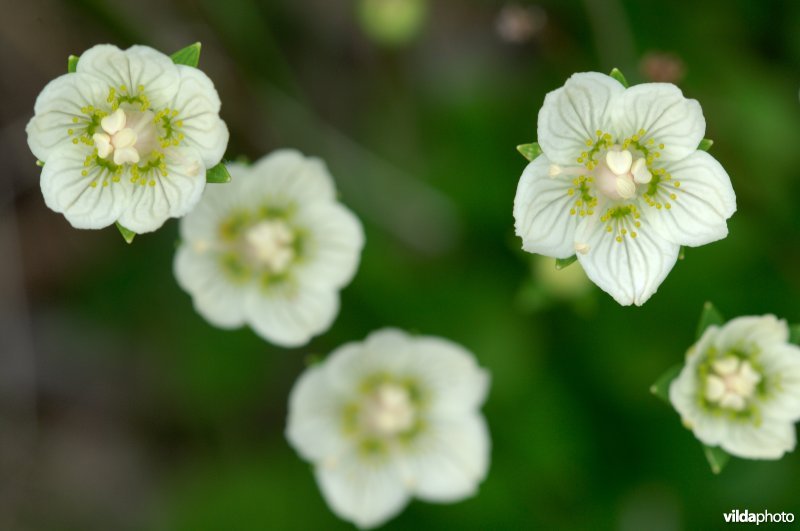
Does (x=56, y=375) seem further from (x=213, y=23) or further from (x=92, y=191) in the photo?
(x=92, y=191)

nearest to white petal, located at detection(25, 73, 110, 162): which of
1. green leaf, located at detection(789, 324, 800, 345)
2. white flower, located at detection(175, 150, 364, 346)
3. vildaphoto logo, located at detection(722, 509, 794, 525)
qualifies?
white flower, located at detection(175, 150, 364, 346)

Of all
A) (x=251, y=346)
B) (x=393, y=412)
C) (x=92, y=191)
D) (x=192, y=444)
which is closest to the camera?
(x=92, y=191)

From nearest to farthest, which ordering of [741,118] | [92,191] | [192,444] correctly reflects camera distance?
1. [92,191]
2. [741,118]
3. [192,444]

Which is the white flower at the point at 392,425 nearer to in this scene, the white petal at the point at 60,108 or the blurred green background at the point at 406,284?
the blurred green background at the point at 406,284

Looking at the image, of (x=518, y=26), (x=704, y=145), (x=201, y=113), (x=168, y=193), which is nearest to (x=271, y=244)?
(x=168, y=193)

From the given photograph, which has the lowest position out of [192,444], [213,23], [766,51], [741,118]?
[192,444]

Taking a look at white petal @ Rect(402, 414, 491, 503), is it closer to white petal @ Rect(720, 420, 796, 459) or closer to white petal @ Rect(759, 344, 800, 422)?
white petal @ Rect(720, 420, 796, 459)

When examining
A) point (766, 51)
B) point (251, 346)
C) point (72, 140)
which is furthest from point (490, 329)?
point (72, 140)
